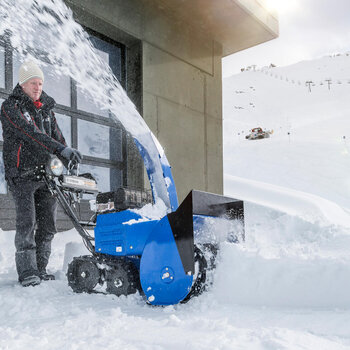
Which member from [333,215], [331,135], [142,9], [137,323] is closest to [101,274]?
[137,323]

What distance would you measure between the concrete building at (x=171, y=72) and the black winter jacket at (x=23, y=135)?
1906mm

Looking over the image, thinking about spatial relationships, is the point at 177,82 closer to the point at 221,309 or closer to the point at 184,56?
the point at 184,56

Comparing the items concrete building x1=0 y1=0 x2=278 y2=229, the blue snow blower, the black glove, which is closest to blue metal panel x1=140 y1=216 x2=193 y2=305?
the blue snow blower

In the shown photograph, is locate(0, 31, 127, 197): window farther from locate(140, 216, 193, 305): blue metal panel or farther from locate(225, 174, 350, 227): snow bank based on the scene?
locate(140, 216, 193, 305): blue metal panel

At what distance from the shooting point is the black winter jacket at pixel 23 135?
3.24 meters

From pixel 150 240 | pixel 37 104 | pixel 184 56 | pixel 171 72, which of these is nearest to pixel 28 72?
pixel 37 104

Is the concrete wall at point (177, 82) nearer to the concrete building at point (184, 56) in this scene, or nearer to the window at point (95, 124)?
the concrete building at point (184, 56)

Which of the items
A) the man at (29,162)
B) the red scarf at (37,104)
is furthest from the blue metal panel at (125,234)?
the red scarf at (37,104)

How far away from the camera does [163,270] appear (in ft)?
8.49

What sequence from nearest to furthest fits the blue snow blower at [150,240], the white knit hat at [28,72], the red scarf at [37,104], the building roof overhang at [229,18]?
the blue snow blower at [150,240] → the white knit hat at [28,72] → the red scarf at [37,104] → the building roof overhang at [229,18]

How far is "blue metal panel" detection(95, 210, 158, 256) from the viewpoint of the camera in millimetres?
2707

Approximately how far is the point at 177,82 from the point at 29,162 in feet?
13.2

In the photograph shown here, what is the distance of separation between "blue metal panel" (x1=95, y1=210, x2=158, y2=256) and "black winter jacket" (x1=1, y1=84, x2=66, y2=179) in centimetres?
74

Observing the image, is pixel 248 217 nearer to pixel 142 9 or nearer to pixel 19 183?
pixel 142 9
